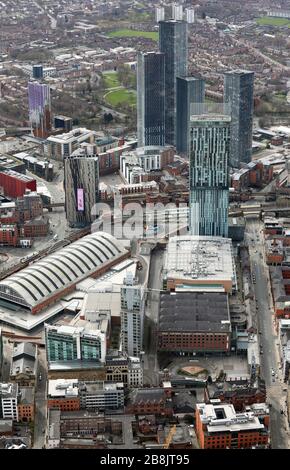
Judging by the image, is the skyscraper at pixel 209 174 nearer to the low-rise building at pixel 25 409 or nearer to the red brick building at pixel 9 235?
the red brick building at pixel 9 235

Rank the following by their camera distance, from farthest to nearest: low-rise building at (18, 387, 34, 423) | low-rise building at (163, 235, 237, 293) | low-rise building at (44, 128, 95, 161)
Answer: low-rise building at (44, 128, 95, 161) → low-rise building at (163, 235, 237, 293) → low-rise building at (18, 387, 34, 423)

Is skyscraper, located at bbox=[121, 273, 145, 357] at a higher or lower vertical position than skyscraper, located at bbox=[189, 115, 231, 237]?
lower

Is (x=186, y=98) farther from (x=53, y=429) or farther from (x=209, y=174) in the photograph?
(x=53, y=429)

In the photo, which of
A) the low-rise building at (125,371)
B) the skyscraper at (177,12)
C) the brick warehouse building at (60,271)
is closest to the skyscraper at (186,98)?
the brick warehouse building at (60,271)

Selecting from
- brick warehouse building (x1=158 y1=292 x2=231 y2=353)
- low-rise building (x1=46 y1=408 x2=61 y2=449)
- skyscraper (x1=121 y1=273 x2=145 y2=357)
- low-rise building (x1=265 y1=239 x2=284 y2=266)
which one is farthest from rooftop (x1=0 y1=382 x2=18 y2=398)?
low-rise building (x1=265 y1=239 x2=284 y2=266)

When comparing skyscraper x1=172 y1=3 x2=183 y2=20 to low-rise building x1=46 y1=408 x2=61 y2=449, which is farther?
skyscraper x1=172 y1=3 x2=183 y2=20

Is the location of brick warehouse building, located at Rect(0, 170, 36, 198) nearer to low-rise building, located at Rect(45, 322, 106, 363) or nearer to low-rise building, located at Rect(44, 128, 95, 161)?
low-rise building, located at Rect(44, 128, 95, 161)

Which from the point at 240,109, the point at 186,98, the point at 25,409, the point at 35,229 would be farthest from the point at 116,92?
the point at 25,409
